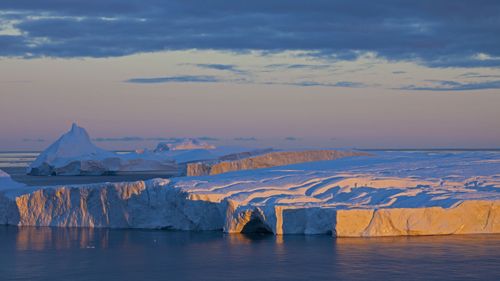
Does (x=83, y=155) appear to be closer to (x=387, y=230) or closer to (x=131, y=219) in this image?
(x=131, y=219)

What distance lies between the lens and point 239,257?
17.7 metres

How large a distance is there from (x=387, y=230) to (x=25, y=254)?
314 inches

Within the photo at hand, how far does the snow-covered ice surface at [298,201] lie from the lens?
20.1 metres

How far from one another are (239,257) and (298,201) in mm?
3382

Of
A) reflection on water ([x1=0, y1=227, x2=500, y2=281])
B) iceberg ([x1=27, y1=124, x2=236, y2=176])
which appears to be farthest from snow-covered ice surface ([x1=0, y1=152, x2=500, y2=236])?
iceberg ([x1=27, y1=124, x2=236, y2=176])

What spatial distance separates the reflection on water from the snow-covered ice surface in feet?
1.48

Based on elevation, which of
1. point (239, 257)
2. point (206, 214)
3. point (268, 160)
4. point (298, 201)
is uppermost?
point (268, 160)

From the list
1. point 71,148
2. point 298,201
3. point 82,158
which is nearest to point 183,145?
point 71,148

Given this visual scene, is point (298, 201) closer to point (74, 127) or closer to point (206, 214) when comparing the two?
point (206, 214)

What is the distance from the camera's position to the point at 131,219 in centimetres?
2264

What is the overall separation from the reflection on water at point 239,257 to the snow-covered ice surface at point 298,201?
452 mm

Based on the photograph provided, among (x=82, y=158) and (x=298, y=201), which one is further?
(x=82, y=158)

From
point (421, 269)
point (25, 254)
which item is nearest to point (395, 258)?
point (421, 269)

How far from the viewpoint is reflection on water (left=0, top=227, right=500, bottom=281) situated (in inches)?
626
